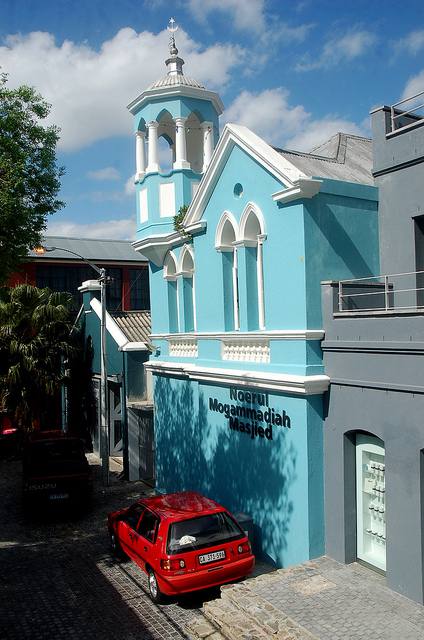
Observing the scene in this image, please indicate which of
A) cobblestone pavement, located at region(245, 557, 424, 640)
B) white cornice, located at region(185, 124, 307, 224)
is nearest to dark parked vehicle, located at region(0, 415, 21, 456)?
white cornice, located at region(185, 124, 307, 224)

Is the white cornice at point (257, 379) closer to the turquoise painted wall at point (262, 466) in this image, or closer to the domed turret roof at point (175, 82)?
the turquoise painted wall at point (262, 466)

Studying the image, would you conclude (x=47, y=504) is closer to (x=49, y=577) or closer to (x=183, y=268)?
(x=49, y=577)

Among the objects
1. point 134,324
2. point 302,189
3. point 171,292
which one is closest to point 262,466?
point 302,189

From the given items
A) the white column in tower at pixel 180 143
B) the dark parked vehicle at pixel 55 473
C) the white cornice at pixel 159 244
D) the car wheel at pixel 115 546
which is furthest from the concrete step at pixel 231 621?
the white column in tower at pixel 180 143

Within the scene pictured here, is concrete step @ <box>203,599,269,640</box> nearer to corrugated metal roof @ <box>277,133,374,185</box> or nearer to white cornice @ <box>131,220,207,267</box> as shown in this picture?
corrugated metal roof @ <box>277,133,374,185</box>

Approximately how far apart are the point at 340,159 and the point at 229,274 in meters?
3.47

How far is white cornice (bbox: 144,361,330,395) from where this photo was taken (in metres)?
9.90

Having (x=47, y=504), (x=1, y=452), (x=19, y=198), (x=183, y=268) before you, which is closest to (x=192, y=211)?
(x=183, y=268)

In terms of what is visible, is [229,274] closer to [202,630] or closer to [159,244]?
[159,244]

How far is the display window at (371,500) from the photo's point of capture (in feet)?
30.3

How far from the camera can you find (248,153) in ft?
37.1

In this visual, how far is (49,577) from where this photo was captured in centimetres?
1110

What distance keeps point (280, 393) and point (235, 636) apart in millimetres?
4113

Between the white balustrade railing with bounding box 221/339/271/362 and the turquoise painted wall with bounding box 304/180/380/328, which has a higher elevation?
the turquoise painted wall with bounding box 304/180/380/328
